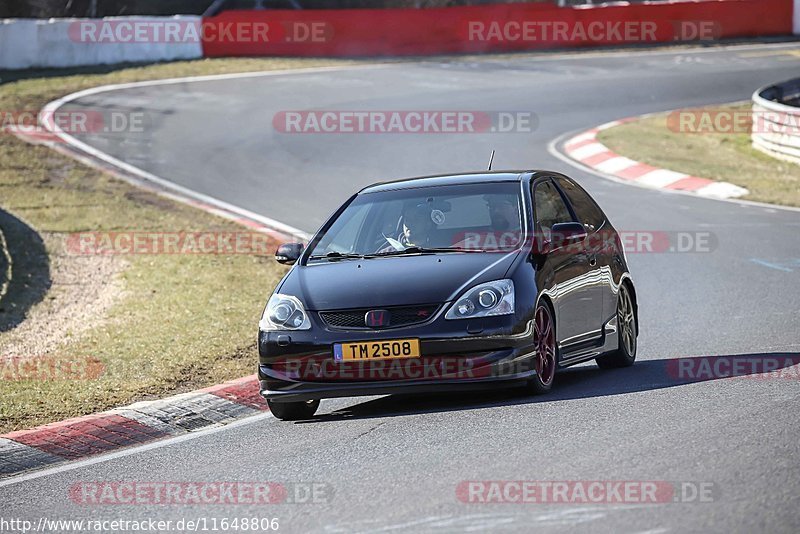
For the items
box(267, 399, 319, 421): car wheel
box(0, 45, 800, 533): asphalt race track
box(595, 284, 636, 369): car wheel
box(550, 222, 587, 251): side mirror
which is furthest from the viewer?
box(595, 284, 636, 369): car wheel

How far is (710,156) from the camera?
76.9 ft

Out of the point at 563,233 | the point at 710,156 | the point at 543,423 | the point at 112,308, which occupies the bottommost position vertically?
the point at 710,156

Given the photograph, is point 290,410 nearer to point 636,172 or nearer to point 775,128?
point 636,172

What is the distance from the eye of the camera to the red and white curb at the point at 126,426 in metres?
8.23

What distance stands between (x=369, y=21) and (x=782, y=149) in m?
17.8

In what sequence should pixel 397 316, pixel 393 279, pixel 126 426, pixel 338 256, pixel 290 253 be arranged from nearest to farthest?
pixel 397 316 → pixel 393 279 → pixel 126 426 → pixel 338 256 → pixel 290 253

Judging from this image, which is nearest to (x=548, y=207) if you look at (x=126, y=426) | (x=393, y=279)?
(x=393, y=279)

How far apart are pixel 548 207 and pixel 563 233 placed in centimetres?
64

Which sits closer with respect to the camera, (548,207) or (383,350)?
(383,350)

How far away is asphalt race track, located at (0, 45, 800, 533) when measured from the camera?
19.2ft

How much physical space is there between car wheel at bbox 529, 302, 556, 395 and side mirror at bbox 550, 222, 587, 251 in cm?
56

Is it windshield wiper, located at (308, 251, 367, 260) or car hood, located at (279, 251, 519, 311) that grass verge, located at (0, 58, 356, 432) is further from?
car hood, located at (279, 251, 519, 311)

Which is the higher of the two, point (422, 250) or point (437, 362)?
point (422, 250)

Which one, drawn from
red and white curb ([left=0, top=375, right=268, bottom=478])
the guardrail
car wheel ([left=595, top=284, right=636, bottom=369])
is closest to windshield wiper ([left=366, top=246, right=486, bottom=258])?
red and white curb ([left=0, top=375, right=268, bottom=478])
